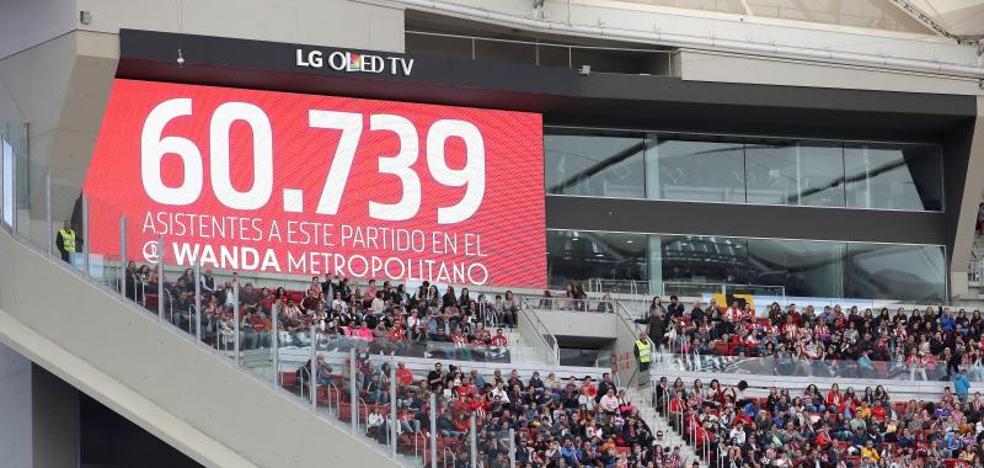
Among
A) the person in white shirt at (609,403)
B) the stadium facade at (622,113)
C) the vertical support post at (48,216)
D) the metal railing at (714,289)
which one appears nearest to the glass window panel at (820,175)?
the stadium facade at (622,113)

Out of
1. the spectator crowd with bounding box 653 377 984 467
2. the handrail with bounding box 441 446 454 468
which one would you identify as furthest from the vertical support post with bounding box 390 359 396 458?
the spectator crowd with bounding box 653 377 984 467

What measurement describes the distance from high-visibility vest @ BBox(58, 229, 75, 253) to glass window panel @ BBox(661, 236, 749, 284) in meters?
17.8

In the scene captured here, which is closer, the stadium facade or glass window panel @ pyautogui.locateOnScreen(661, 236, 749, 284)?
the stadium facade

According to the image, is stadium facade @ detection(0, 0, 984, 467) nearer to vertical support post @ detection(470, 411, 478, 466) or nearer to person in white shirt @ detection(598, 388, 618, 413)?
person in white shirt @ detection(598, 388, 618, 413)

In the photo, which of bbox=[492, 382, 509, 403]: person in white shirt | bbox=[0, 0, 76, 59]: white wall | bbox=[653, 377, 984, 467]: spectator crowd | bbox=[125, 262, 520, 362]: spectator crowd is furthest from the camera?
bbox=[0, 0, 76, 59]: white wall

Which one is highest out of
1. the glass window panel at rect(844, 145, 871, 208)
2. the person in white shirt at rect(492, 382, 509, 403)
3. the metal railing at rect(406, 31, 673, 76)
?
the metal railing at rect(406, 31, 673, 76)

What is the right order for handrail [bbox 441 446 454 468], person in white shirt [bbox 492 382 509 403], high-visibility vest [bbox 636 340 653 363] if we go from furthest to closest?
high-visibility vest [bbox 636 340 653 363]
person in white shirt [bbox 492 382 509 403]
handrail [bbox 441 446 454 468]

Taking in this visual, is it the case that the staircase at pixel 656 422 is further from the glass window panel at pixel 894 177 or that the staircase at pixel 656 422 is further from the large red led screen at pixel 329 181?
the glass window panel at pixel 894 177

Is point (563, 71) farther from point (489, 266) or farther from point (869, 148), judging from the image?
point (869, 148)

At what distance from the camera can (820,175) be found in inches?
1747

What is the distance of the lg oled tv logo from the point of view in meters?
38.6

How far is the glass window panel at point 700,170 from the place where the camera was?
1703 inches

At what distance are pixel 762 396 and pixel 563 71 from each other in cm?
744

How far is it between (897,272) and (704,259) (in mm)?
4160
